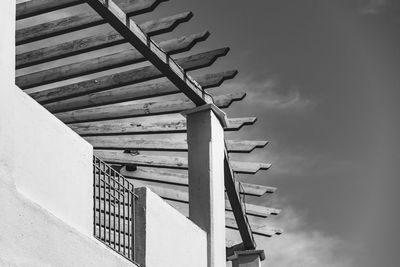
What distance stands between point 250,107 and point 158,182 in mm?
5224

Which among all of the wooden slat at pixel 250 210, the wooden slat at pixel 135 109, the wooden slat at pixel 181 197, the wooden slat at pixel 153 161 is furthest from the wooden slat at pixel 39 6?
the wooden slat at pixel 250 210

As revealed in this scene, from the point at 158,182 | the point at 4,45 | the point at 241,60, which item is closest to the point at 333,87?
the point at 241,60

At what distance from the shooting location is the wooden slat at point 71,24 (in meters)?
15.6

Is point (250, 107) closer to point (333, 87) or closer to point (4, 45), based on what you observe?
point (333, 87)

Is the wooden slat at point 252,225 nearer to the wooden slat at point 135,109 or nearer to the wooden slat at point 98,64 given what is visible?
the wooden slat at point 135,109

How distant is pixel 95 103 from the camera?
1892cm

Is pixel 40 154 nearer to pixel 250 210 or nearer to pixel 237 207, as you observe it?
pixel 237 207

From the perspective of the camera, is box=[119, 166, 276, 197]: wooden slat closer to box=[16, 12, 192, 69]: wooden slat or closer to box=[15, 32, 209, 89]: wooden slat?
box=[15, 32, 209, 89]: wooden slat

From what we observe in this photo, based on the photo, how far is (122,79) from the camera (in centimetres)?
1755

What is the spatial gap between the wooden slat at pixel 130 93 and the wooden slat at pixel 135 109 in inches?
23.6

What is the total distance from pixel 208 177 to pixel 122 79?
1.89 m

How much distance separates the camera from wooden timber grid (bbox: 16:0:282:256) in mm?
16000

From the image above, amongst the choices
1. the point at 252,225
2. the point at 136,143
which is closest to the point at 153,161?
the point at 136,143

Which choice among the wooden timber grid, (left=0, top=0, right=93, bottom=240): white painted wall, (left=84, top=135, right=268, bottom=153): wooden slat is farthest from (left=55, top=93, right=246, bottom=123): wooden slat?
(left=0, top=0, right=93, bottom=240): white painted wall
